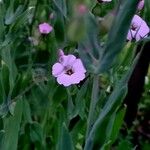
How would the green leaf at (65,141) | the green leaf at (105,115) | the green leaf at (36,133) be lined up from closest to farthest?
1. the green leaf at (105,115)
2. the green leaf at (65,141)
3. the green leaf at (36,133)

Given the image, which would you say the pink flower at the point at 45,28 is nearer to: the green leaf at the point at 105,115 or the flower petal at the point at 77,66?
the flower petal at the point at 77,66

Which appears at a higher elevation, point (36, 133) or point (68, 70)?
point (68, 70)

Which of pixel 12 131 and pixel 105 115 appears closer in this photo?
pixel 105 115

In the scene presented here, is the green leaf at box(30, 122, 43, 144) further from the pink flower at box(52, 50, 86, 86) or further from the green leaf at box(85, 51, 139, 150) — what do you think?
the green leaf at box(85, 51, 139, 150)

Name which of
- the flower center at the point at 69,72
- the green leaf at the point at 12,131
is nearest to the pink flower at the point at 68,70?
the flower center at the point at 69,72

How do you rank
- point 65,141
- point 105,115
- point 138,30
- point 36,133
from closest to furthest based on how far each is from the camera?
point 105,115, point 65,141, point 138,30, point 36,133

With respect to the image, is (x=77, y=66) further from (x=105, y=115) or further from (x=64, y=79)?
(x=105, y=115)

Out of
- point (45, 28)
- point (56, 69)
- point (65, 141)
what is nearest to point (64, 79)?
point (56, 69)

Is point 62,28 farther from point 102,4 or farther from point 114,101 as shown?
point 114,101
